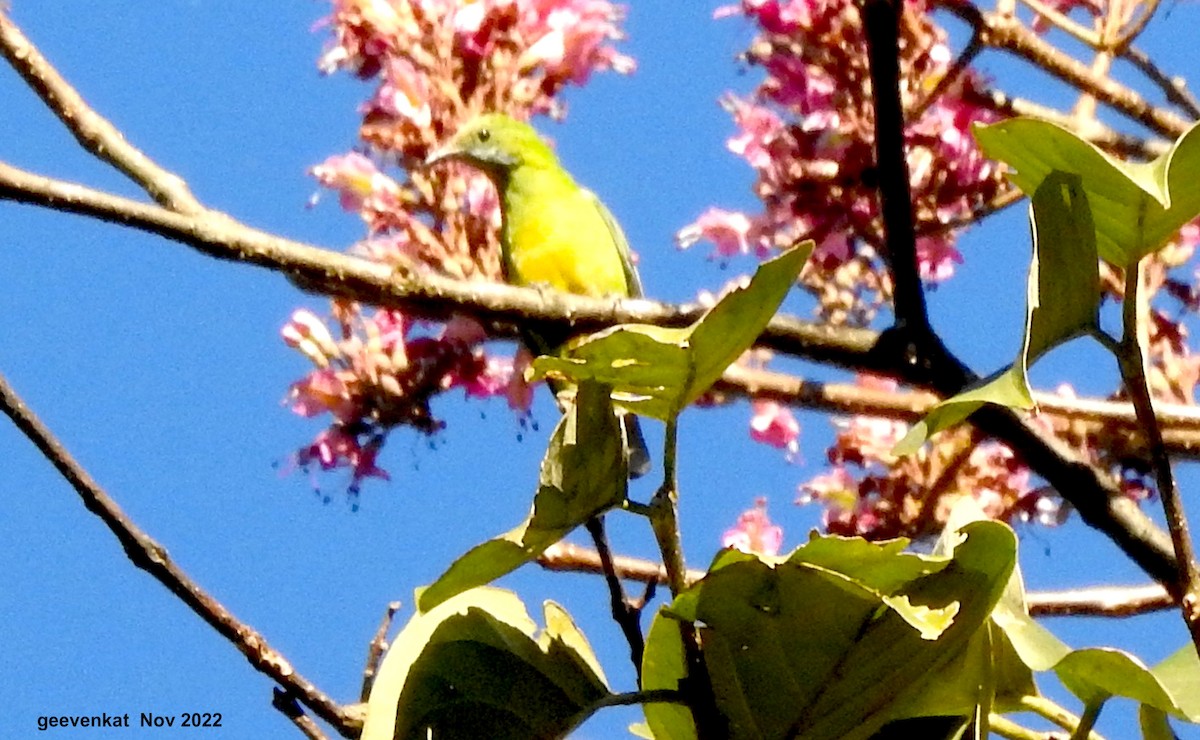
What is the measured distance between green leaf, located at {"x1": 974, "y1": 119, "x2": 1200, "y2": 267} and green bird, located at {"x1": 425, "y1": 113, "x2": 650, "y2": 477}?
1.69m

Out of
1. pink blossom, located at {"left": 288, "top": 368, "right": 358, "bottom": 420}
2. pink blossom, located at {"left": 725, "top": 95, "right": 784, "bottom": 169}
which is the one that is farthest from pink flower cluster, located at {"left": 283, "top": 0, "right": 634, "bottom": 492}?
pink blossom, located at {"left": 725, "top": 95, "right": 784, "bottom": 169}

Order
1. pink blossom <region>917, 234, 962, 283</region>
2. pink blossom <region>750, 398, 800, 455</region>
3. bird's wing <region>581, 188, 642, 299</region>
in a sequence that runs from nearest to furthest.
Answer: pink blossom <region>917, 234, 962, 283</region> → pink blossom <region>750, 398, 800, 455</region> → bird's wing <region>581, 188, 642, 299</region>

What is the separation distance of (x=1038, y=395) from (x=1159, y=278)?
50 cm

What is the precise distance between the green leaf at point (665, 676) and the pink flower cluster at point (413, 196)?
1102mm

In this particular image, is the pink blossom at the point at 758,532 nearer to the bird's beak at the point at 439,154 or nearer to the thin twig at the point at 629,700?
the bird's beak at the point at 439,154

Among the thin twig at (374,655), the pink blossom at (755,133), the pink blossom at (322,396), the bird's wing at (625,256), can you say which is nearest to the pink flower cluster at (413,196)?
the pink blossom at (322,396)

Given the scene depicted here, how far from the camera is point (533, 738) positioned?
2.14 ft

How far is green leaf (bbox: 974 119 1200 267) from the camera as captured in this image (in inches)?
→ 22.1

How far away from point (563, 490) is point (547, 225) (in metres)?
2.02

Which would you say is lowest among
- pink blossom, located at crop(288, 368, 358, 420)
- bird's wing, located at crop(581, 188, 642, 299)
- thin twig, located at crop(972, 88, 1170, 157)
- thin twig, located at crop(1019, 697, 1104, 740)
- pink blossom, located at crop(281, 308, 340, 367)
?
thin twig, located at crop(1019, 697, 1104, 740)

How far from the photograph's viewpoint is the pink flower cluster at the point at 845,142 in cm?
170

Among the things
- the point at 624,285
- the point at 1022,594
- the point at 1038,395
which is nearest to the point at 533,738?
the point at 1022,594

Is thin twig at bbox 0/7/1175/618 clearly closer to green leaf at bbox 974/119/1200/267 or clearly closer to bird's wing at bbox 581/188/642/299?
green leaf at bbox 974/119/1200/267

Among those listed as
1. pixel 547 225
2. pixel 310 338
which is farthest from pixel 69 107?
pixel 547 225
